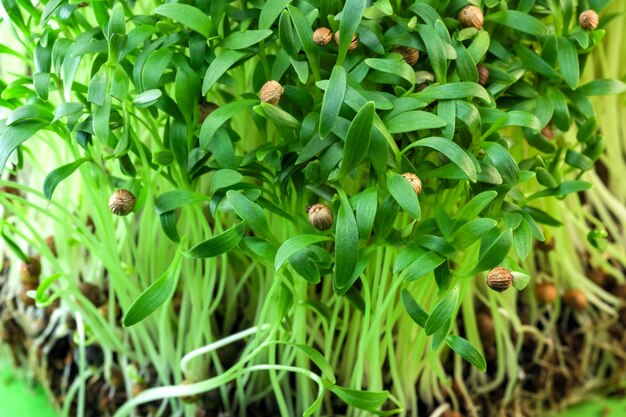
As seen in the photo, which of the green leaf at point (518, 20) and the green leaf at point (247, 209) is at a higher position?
the green leaf at point (518, 20)

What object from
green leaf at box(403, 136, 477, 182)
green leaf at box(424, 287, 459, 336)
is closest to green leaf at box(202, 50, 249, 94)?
green leaf at box(403, 136, 477, 182)

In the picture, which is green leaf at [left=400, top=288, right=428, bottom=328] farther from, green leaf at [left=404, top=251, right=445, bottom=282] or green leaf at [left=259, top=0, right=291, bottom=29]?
green leaf at [left=259, top=0, right=291, bottom=29]

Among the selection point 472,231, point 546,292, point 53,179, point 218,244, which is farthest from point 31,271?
point 546,292

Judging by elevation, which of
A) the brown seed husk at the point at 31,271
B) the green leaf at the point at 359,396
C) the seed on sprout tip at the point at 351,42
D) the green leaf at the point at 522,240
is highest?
the seed on sprout tip at the point at 351,42

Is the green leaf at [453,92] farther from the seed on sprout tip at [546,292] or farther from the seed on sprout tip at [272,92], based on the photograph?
the seed on sprout tip at [546,292]

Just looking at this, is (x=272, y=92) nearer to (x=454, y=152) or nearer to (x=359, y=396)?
(x=454, y=152)

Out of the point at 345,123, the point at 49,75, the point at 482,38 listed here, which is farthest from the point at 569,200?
the point at 49,75

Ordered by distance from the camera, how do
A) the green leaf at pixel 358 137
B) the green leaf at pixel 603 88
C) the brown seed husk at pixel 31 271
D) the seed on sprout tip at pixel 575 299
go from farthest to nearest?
1. the seed on sprout tip at pixel 575 299
2. the brown seed husk at pixel 31 271
3. the green leaf at pixel 603 88
4. the green leaf at pixel 358 137

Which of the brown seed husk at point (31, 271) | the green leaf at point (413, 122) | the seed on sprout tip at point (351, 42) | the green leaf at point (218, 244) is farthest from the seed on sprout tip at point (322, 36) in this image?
the brown seed husk at point (31, 271)
